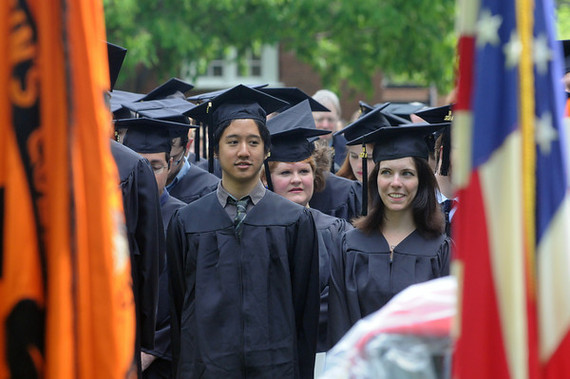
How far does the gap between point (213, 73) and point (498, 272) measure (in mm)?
22924

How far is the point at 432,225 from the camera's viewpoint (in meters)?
5.53

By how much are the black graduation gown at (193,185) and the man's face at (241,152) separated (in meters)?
1.58

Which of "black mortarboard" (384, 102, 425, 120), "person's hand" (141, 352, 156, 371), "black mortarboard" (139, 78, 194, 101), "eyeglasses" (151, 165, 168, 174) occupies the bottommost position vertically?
"person's hand" (141, 352, 156, 371)

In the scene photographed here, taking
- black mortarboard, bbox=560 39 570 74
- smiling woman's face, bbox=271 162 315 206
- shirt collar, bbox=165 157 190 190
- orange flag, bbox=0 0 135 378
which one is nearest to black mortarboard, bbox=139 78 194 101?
shirt collar, bbox=165 157 190 190

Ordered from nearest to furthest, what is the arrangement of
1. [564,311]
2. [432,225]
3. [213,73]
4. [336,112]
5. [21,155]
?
[564,311] → [21,155] → [432,225] → [336,112] → [213,73]

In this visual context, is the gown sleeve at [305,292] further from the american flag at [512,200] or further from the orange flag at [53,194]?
the american flag at [512,200]

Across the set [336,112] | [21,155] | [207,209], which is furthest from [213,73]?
[21,155]

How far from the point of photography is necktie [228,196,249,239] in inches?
209

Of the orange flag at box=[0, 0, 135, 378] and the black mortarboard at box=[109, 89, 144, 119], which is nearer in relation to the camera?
the orange flag at box=[0, 0, 135, 378]

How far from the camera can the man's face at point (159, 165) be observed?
6.52 metres

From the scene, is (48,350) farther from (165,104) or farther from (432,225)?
(165,104)

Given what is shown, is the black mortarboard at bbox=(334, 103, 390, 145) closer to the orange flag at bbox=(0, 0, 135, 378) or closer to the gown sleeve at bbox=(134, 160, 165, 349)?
the gown sleeve at bbox=(134, 160, 165, 349)

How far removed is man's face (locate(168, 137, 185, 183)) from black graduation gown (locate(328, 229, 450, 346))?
206 centimetres

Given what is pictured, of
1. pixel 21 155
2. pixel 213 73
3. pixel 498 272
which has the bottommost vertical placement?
pixel 498 272
